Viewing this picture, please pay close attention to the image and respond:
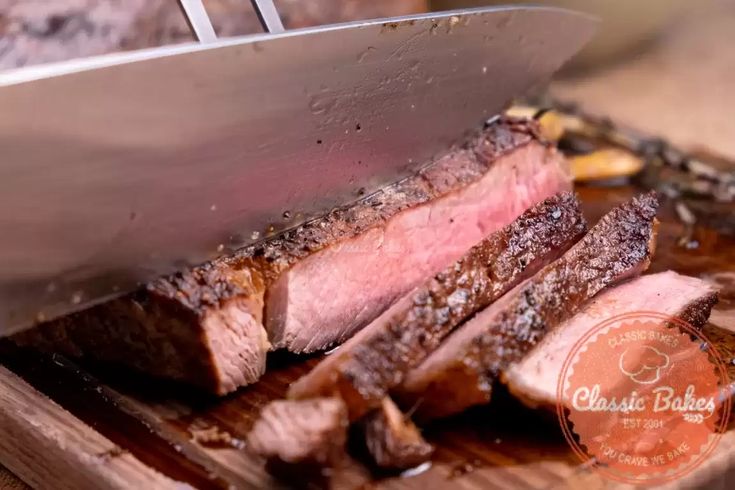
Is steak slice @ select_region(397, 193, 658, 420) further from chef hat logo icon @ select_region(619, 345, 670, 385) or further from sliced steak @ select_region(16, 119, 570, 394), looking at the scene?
sliced steak @ select_region(16, 119, 570, 394)

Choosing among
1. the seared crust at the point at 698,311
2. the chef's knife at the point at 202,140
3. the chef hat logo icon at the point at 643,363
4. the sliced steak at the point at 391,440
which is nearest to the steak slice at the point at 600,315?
the seared crust at the point at 698,311

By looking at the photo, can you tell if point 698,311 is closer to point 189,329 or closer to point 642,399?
point 642,399

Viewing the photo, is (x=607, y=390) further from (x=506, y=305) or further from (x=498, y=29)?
(x=498, y=29)

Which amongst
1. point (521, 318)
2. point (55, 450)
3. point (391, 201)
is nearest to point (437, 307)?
point (521, 318)

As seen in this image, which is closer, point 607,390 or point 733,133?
point 607,390

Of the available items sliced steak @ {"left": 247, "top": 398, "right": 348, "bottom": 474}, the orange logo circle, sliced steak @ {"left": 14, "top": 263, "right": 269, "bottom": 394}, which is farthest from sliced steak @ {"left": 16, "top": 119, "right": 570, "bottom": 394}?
the orange logo circle

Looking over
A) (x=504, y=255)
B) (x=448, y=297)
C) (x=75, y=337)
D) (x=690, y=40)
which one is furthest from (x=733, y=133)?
(x=75, y=337)
